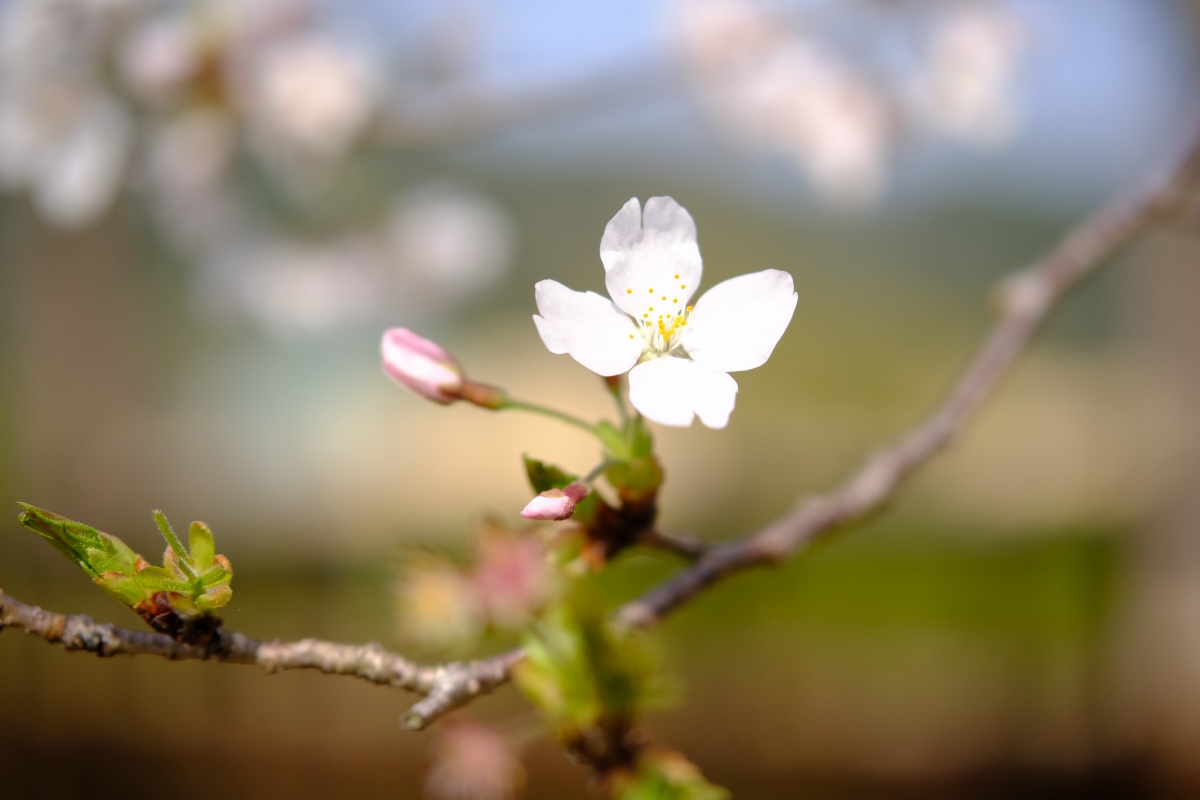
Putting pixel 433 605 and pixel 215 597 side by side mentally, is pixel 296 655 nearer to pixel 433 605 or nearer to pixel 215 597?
pixel 215 597

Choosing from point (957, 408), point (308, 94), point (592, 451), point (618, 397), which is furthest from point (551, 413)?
point (592, 451)

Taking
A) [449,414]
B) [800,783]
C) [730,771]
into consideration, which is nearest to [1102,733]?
[800,783]

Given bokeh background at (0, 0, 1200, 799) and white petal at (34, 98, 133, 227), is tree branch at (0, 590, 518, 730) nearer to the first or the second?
bokeh background at (0, 0, 1200, 799)

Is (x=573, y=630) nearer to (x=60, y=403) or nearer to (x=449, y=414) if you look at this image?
(x=60, y=403)

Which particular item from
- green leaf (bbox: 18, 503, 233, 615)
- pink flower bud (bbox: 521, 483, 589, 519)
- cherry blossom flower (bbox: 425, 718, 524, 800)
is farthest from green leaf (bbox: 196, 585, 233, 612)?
cherry blossom flower (bbox: 425, 718, 524, 800)

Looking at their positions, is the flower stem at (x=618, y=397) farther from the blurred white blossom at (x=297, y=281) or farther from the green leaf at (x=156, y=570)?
the blurred white blossom at (x=297, y=281)

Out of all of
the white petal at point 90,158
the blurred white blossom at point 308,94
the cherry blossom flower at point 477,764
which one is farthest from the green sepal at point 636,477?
the blurred white blossom at point 308,94
